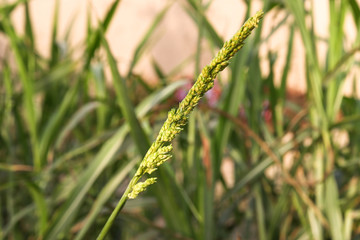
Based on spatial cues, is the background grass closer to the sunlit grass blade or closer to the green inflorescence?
the sunlit grass blade

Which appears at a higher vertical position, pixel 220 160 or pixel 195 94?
pixel 195 94

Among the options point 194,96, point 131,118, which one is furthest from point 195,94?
point 131,118

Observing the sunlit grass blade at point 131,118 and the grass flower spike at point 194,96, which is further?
the sunlit grass blade at point 131,118

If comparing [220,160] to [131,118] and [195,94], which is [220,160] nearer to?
[131,118]

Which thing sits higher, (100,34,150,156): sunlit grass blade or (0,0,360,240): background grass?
(100,34,150,156): sunlit grass blade

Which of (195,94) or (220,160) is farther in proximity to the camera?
(220,160)

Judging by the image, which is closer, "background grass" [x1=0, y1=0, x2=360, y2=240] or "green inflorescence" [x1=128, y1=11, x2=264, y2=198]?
"green inflorescence" [x1=128, y1=11, x2=264, y2=198]

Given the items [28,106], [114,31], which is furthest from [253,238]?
[114,31]

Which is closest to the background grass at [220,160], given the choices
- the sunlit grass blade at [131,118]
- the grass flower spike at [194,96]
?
the sunlit grass blade at [131,118]

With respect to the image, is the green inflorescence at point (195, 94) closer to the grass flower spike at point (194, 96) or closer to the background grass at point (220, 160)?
the grass flower spike at point (194, 96)

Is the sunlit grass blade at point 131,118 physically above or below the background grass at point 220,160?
above

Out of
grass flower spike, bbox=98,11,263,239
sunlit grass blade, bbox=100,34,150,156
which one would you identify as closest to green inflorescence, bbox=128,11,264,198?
grass flower spike, bbox=98,11,263,239
